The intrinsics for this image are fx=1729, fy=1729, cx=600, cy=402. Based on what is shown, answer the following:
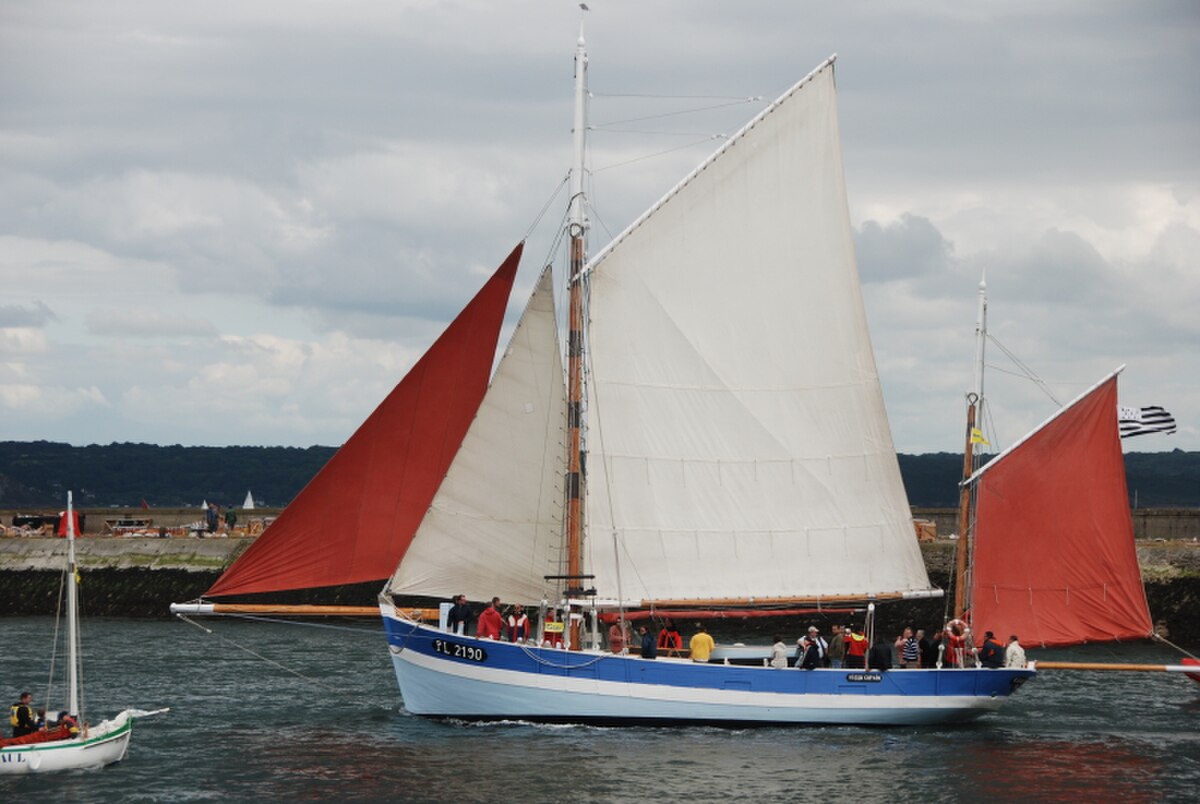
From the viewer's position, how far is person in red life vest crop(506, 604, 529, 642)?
49156 mm

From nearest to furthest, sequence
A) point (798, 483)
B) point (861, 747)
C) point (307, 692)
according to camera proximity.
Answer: point (861, 747)
point (798, 483)
point (307, 692)

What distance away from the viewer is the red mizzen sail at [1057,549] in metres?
52.8

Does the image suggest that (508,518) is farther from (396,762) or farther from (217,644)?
(217,644)

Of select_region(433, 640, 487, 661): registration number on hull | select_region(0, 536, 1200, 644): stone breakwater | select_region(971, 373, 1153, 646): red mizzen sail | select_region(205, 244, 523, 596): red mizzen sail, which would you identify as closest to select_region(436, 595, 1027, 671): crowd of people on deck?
select_region(433, 640, 487, 661): registration number on hull

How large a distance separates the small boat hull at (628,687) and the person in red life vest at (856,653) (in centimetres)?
65

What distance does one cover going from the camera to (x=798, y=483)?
51719mm

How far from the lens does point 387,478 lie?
4981 centimetres

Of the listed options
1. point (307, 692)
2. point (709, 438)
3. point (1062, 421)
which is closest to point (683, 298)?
point (709, 438)

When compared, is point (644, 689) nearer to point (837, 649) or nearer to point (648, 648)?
point (648, 648)

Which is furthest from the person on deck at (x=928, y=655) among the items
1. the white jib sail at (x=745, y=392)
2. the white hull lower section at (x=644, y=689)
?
the white jib sail at (x=745, y=392)

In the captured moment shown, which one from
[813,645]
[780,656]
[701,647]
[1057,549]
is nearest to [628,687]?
[701,647]

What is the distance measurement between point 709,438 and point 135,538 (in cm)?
5939

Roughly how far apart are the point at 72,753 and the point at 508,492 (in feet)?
45.6

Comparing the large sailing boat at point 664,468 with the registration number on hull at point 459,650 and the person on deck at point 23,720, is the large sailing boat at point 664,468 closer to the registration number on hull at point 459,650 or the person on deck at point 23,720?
the registration number on hull at point 459,650
